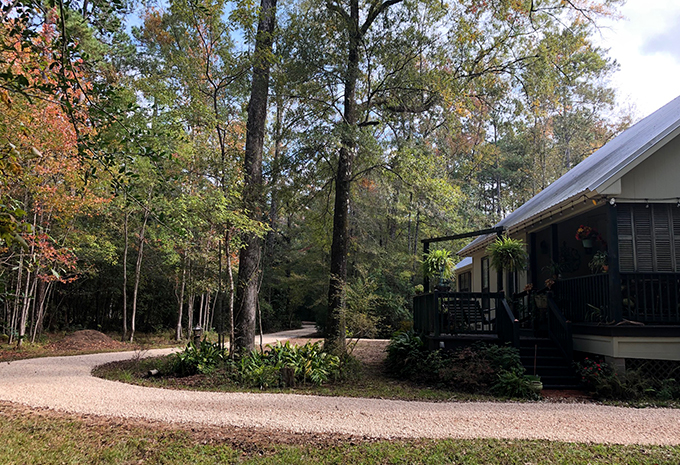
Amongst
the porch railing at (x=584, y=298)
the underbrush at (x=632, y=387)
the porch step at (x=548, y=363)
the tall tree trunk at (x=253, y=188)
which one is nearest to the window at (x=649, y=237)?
the porch railing at (x=584, y=298)

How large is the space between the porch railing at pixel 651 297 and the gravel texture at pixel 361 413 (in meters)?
1.88

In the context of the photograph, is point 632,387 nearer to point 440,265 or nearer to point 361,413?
point 440,265

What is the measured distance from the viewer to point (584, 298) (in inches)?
360

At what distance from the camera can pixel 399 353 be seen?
10750 millimetres

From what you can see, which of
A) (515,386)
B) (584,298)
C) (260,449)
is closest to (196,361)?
(260,449)

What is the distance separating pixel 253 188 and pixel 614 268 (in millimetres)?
6902

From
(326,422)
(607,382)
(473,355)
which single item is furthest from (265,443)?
(607,382)

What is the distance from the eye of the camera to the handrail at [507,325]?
9.05 m

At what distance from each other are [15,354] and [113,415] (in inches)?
331

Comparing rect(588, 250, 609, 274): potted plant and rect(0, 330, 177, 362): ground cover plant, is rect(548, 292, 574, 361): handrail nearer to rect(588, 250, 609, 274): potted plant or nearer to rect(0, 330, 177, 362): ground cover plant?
rect(588, 250, 609, 274): potted plant

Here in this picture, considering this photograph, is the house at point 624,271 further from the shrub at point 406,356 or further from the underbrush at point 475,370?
the shrub at point 406,356

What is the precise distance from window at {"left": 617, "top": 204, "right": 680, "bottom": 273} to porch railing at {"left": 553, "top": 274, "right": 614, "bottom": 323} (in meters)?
0.53

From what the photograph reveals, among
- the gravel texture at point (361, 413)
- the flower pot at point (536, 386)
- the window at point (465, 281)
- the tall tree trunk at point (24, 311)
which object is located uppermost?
the window at point (465, 281)

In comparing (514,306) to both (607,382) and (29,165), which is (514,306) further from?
(29,165)
